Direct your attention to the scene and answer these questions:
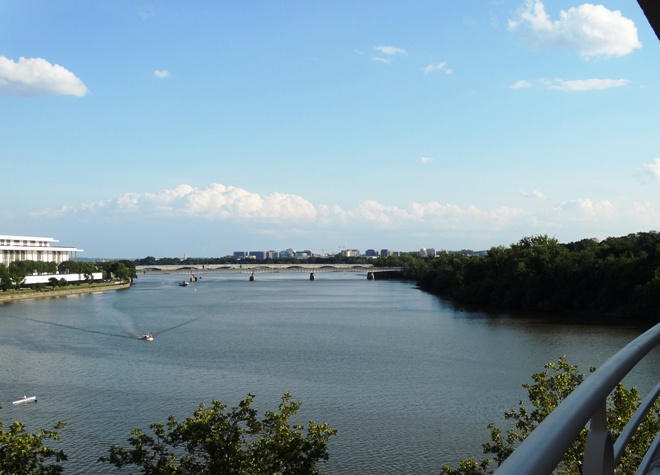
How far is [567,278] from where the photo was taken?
40562 mm

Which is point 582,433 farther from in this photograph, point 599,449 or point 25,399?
point 25,399

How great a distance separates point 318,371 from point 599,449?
19.9 meters

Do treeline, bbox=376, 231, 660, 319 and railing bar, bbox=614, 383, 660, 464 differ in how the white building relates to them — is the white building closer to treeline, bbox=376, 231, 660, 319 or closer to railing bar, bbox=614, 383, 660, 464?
treeline, bbox=376, 231, 660, 319

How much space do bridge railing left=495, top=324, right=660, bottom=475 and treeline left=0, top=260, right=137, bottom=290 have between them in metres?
56.9

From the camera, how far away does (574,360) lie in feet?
70.5

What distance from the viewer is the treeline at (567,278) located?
117 feet

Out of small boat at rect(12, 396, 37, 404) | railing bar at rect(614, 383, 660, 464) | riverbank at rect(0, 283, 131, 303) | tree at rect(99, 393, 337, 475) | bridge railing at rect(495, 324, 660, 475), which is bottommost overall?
small boat at rect(12, 396, 37, 404)

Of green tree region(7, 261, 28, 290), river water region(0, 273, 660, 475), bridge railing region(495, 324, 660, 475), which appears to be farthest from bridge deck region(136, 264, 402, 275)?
bridge railing region(495, 324, 660, 475)

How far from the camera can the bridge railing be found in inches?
23.7

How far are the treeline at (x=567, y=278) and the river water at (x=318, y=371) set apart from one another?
442 centimetres

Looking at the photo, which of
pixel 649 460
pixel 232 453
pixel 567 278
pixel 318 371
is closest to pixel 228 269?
pixel 567 278

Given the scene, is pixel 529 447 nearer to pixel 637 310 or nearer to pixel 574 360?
pixel 574 360

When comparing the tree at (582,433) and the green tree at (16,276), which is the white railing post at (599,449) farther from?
the green tree at (16,276)

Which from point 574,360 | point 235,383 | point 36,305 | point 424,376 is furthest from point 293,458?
point 36,305
